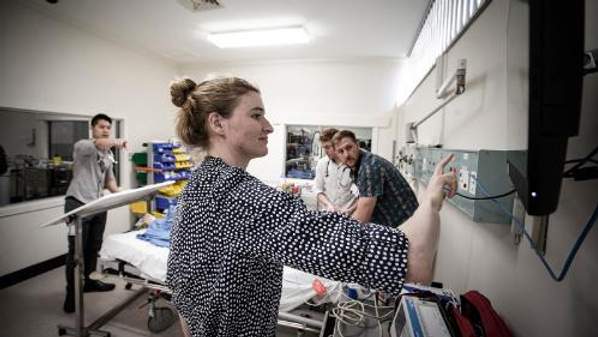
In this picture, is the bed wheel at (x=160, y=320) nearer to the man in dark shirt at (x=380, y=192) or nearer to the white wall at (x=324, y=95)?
the man in dark shirt at (x=380, y=192)

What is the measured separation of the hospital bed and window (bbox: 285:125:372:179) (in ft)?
8.13

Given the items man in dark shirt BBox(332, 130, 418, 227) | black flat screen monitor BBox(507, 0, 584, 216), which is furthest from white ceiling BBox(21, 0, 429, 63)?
black flat screen monitor BBox(507, 0, 584, 216)

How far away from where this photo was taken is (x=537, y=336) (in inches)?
30.4

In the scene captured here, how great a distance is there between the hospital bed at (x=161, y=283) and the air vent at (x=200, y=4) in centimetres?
224

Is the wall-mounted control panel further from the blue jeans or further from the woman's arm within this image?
the blue jeans

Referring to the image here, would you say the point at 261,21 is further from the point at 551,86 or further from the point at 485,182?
the point at 551,86

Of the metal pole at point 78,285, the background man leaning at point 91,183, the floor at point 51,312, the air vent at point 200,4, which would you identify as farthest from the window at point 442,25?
the background man leaning at point 91,183

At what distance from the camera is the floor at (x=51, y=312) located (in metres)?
2.12

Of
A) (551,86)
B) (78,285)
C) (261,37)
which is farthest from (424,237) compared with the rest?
(261,37)

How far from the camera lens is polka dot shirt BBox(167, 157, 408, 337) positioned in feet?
1.78

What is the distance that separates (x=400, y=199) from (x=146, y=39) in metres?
3.81

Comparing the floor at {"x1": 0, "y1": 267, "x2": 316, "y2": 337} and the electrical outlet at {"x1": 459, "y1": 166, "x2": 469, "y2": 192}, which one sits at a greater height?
the electrical outlet at {"x1": 459, "y1": 166, "x2": 469, "y2": 192}

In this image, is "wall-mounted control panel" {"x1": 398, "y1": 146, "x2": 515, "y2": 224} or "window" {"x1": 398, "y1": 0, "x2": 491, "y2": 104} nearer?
"wall-mounted control panel" {"x1": 398, "y1": 146, "x2": 515, "y2": 224}

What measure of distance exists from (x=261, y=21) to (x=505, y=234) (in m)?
2.95
